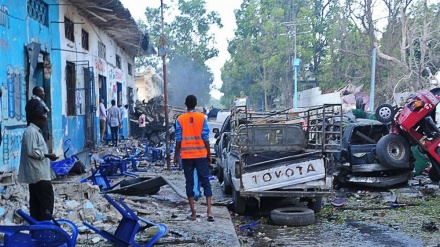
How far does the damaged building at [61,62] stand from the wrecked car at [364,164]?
270 inches

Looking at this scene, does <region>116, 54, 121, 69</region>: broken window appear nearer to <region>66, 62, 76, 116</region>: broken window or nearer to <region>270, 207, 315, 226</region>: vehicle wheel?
<region>66, 62, 76, 116</region>: broken window

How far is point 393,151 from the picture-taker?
36.1 feet

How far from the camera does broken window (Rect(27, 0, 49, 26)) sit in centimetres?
1158

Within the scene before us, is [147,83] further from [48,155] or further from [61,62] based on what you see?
[48,155]

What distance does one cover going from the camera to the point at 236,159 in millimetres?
8758

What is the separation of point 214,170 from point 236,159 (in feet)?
16.6

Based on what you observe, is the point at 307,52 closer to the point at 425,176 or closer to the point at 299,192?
the point at 425,176

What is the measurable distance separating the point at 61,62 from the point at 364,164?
830cm

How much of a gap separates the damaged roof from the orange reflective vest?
929cm

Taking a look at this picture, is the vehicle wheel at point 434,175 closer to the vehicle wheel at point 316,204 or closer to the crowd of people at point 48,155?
the vehicle wheel at point 316,204

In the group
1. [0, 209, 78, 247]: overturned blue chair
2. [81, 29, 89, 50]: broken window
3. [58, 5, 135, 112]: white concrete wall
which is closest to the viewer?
[0, 209, 78, 247]: overturned blue chair

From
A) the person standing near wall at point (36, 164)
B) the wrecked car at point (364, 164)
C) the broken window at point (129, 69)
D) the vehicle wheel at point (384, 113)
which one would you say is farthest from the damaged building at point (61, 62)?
the vehicle wheel at point (384, 113)

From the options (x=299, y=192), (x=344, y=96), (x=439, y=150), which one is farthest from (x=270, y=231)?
(x=344, y=96)

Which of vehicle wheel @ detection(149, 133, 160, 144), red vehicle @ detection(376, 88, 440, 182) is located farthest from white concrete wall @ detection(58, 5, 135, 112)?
red vehicle @ detection(376, 88, 440, 182)
